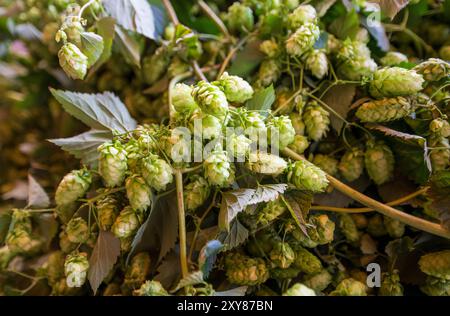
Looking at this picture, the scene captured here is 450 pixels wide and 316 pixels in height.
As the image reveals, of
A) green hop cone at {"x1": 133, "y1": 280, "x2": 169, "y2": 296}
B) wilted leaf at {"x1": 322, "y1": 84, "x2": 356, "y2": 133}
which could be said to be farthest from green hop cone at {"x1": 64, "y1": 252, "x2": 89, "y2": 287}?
wilted leaf at {"x1": 322, "y1": 84, "x2": 356, "y2": 133}

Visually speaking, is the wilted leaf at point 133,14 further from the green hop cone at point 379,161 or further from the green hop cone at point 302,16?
the green hop cone at point 379,161

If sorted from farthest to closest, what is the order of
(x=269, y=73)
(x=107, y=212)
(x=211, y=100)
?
(x=269, y=73), (x=107, y=212), (x=211, y=100)

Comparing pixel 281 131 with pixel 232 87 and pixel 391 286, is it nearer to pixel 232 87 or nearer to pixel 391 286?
pixel 232 87

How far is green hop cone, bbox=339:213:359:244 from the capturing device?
76 cm

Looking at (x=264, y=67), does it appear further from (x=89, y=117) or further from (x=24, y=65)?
(x=24, y=65)

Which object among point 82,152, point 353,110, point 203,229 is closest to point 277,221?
point 203,229

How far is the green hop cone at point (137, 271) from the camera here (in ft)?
2.43

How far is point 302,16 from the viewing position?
2.56 ft

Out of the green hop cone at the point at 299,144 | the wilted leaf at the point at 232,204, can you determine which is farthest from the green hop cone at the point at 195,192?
the green hop cone at the point at 299,144

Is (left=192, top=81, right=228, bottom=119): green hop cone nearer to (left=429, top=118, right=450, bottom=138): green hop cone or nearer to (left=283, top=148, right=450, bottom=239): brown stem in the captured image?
(left=283, top=148, right=450, bottom=239): brown stem

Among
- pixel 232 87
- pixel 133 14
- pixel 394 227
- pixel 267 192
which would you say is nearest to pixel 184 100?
pixel 232 87

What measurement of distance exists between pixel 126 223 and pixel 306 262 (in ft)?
0.89

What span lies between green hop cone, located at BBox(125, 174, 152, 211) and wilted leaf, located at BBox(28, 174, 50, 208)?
0.28 metres

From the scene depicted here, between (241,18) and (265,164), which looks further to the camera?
(241,18)
